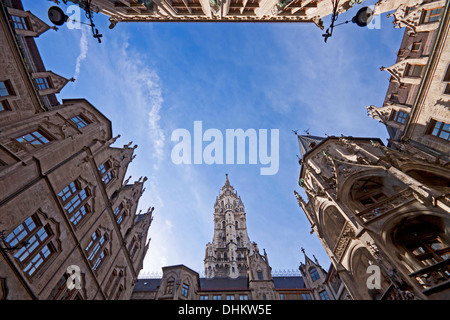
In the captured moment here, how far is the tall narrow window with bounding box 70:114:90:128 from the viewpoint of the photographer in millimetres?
20691

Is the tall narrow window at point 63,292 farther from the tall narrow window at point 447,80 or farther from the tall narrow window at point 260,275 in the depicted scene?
the tall narrow window at point 447,80

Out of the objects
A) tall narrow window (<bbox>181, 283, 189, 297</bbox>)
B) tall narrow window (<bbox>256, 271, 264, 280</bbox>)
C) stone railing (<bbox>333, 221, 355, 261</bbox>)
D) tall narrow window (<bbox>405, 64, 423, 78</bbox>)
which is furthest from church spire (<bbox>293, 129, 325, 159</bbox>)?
tall narrow window (<bbox>181, 283, 189, 297</bbox>)

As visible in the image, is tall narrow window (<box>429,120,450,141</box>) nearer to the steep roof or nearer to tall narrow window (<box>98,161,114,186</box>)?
tall narrow window (<box>98,161,114,186</box>)

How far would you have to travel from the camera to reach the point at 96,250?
750 inches

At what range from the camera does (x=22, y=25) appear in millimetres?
17469

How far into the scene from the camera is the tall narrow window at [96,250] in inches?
709

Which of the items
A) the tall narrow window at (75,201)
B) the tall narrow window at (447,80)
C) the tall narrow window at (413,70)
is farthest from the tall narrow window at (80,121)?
the tall narrow window at (413,70)

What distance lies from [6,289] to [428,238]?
23.8 m

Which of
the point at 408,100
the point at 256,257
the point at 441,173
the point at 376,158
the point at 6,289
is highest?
the point at 408,100

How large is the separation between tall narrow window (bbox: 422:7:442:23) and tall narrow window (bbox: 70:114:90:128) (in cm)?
3223
